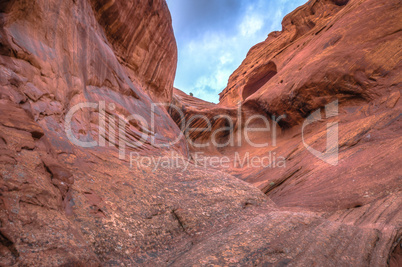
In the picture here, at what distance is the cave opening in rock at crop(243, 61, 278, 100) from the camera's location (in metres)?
25.7

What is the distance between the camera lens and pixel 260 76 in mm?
27469

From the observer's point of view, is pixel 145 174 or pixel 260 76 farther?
pixel 260 76

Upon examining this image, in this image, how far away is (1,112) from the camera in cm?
299

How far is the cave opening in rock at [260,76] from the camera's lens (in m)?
25.7

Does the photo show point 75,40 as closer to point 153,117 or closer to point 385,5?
point 153,117

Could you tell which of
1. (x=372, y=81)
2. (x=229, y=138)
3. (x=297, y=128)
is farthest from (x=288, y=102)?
(x=229, y=138)

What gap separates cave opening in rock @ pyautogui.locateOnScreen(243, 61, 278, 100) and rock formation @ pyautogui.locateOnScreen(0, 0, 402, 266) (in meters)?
13.2

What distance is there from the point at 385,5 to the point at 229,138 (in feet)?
52.5

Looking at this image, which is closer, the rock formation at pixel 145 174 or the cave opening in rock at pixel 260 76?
the rock formation at pixel 145 174

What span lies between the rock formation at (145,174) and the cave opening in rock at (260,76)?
1323 centimetres

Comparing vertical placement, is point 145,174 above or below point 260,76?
below

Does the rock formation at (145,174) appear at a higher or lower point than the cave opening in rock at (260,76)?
lower

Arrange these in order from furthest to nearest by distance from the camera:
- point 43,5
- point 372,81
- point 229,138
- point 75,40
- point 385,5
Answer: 1. point 229,138
2. point 385,5
3. point 372,81
4. point 75,40
5. point 43,5

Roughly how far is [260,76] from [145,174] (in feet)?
84.7
